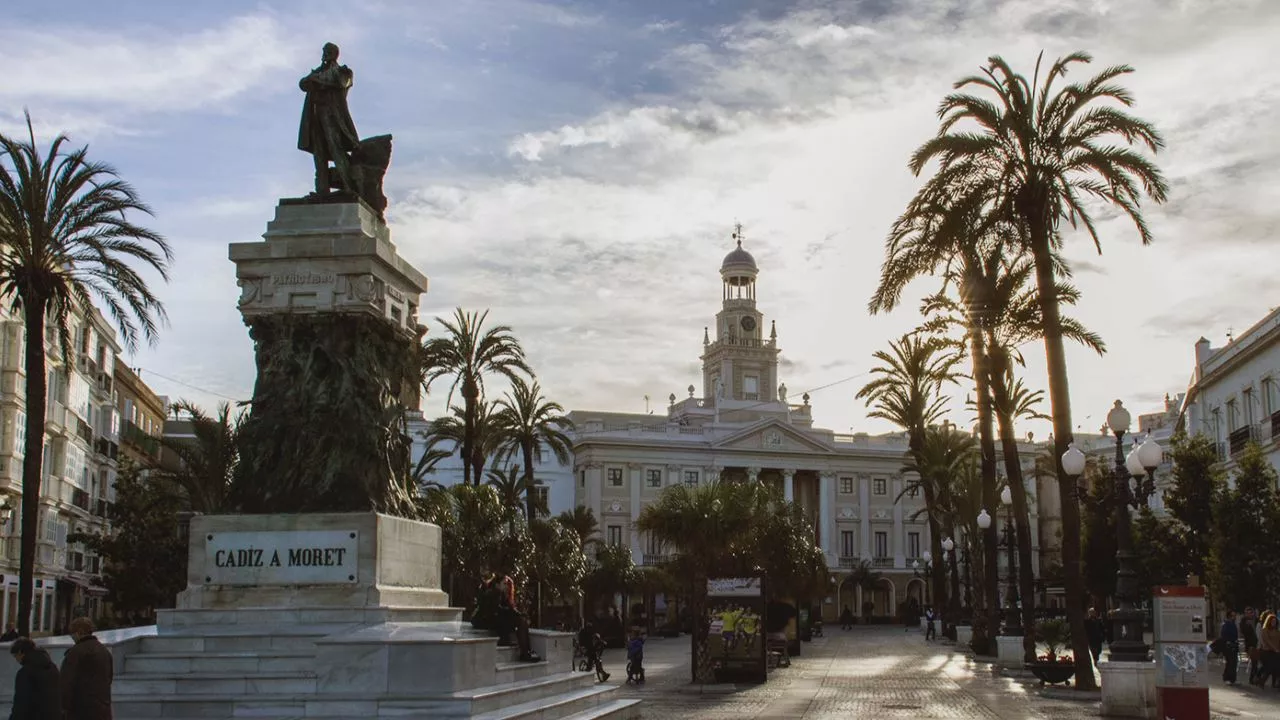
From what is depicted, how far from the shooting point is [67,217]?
27.5m

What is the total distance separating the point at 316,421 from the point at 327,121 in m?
3.94

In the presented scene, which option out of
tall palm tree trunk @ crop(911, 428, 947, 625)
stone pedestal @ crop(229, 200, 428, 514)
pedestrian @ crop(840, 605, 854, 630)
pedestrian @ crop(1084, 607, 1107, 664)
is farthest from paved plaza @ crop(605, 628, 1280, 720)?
pedestrian @ crop(840, 605, 854, 630)

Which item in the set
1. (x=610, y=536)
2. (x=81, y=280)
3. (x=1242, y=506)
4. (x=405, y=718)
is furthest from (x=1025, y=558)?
(x=610, y=536)

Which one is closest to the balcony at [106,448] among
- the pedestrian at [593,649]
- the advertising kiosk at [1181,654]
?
the pedestrian at [593,649]

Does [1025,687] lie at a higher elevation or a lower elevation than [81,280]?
lower

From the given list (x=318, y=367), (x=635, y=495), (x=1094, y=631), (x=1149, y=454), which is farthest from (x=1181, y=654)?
(x=635, y=495)

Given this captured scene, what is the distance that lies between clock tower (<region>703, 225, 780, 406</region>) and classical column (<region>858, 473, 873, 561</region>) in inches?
370

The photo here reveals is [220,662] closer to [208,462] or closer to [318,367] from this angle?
[318,367]

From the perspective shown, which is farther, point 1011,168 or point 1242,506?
point 1242,506

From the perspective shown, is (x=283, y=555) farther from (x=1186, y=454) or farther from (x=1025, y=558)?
(x=1186, y=454)

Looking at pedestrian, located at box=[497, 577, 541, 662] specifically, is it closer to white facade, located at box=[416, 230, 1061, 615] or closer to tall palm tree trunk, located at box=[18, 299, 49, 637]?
tall palm tree trunk, located at box=[18, 299, 49, 637]

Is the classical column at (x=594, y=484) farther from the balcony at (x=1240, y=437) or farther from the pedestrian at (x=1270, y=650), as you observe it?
the pedestrian at (x=1270, y=650)

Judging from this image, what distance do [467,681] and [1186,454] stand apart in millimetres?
32564

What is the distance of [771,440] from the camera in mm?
109688
